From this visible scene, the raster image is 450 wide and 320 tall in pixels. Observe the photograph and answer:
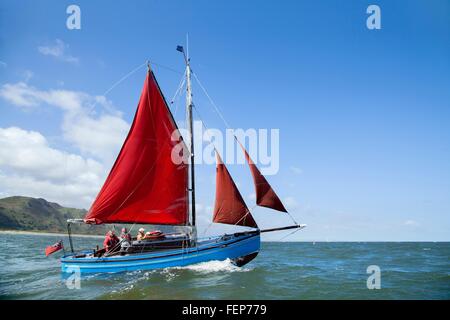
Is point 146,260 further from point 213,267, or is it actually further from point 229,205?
point 229,205

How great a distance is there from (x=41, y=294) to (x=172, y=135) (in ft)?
42.8

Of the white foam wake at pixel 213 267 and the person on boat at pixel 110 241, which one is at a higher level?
the person on boat at pixel 110 241

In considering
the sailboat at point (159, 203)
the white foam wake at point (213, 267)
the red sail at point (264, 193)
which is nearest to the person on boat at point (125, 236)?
the sailboat at point (159, 203)

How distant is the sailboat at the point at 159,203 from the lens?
22219mm

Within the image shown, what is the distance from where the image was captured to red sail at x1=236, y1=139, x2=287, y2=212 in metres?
23.0

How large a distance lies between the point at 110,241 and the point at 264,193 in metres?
11.5

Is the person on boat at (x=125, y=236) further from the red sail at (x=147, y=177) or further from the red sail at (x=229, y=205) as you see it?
the red sail at (x=229, y=205)

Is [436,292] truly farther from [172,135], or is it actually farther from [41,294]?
[41,294]

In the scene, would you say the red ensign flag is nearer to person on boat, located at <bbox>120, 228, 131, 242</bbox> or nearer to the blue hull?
the blue hull

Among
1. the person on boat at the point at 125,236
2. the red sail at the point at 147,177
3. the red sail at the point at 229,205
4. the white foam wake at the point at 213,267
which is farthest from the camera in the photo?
the red sail at the point at 229,205

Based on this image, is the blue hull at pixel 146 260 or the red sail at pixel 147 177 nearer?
the blue hull at pixel 146 260
